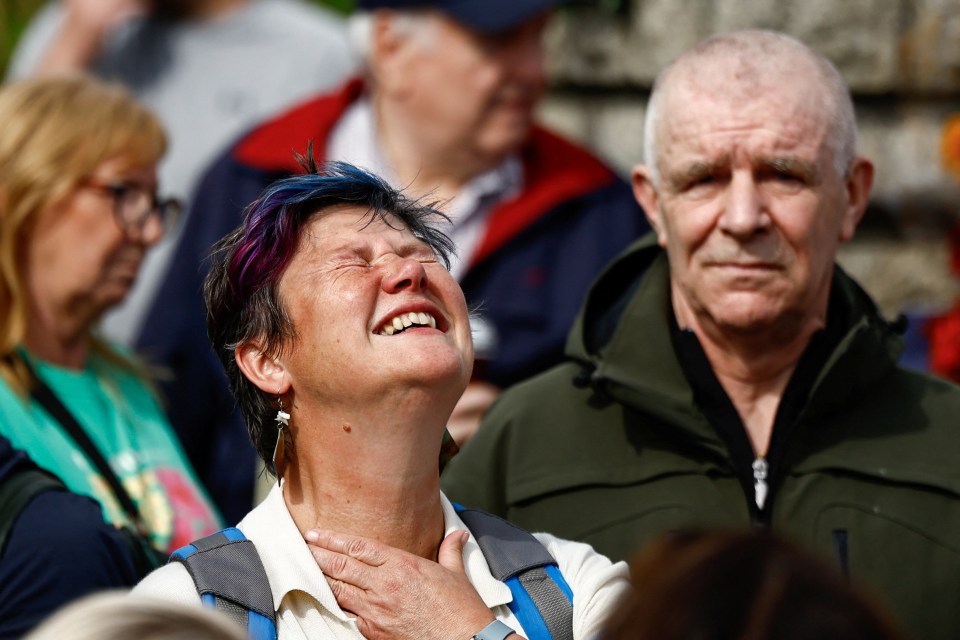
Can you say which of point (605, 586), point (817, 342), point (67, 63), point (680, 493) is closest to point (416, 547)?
point (605, 586)

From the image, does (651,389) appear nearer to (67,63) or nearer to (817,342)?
(817,342)

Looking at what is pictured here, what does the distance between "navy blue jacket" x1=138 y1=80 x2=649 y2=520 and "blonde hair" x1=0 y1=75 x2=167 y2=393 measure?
2.18 feet

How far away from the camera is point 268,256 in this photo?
265cm

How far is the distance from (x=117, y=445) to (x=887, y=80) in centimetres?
297

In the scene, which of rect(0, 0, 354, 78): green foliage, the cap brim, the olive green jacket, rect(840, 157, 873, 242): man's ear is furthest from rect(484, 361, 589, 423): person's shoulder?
rect(0, 0, 354, 78): green foliage

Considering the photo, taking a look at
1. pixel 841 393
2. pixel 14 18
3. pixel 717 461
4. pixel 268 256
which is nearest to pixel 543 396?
pixel 717 461

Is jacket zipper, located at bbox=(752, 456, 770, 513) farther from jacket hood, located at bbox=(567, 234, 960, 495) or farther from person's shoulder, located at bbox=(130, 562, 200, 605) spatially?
person's shoulder, located at bbox=(130, 562, 200, 605)

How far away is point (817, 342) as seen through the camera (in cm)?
323

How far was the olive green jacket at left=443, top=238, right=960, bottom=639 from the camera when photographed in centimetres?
304

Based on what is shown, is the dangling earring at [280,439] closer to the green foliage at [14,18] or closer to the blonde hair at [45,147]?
the blonde hair at [45,147]

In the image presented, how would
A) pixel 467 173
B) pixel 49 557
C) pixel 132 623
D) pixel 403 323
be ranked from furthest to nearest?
pixel 467 173
pixel 49 557
pixel 403 323
pixel 132 623

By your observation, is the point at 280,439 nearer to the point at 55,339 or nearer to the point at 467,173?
Result: the point at 55,339

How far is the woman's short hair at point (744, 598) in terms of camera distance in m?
1.51

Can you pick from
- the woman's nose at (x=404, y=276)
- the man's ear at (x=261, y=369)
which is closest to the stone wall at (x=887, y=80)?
the woman's nose at (x=404, y=276)
